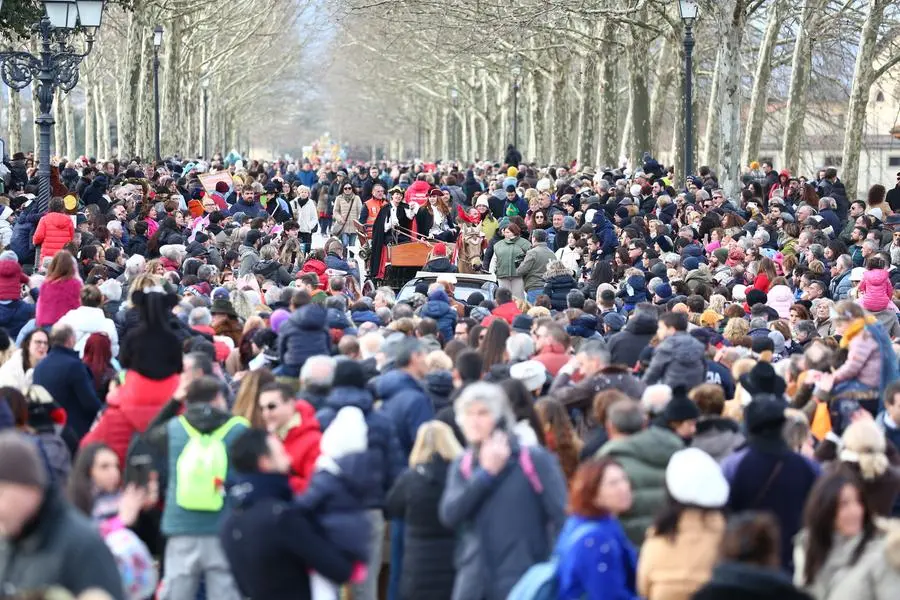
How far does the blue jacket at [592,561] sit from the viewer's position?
27.6 feet

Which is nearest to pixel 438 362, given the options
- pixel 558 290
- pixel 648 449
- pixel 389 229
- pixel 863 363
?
pixel 648 449

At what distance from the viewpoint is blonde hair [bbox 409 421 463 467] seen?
9445 millimetres

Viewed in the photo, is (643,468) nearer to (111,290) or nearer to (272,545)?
(272,545)

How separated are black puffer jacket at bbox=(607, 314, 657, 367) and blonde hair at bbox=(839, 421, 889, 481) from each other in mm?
5067

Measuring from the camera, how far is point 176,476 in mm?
9859

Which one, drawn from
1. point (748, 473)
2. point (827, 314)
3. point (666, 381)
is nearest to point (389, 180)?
point (827, 314)

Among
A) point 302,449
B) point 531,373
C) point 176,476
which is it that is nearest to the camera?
point 176,476

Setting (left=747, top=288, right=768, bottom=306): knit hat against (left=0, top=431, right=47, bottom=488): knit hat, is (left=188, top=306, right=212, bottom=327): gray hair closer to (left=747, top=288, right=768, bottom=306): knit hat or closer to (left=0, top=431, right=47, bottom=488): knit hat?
(left=747, top=288, right=768, bottom=306): knit hat

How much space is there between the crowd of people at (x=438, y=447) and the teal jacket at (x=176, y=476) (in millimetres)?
12

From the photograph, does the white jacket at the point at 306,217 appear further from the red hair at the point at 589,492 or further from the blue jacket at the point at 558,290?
the red hair at the point at 589,492

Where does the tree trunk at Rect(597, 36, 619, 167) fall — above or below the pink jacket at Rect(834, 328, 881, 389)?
above

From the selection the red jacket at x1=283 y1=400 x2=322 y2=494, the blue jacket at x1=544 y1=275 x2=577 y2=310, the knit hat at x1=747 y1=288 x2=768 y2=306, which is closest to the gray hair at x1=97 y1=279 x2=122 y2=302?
the blue jacket at x1=544 y1=275 x2=577 y2=310

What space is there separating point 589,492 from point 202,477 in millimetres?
2237

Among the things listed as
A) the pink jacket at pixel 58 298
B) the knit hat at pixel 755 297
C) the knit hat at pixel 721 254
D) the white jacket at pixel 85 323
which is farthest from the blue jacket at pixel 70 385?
the knit hat at pixel 721 254
